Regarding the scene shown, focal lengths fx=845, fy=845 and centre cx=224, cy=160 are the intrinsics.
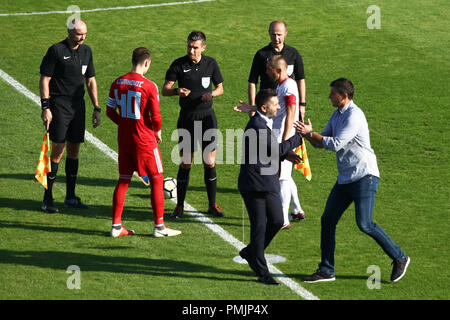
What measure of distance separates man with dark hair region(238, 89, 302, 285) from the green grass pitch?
0.50 meters

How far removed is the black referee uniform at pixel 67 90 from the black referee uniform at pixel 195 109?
126cm

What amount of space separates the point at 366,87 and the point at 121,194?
8.53m

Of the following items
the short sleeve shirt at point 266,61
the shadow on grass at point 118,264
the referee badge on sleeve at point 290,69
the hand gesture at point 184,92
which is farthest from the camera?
the referee badge on sleeve at point 290,69

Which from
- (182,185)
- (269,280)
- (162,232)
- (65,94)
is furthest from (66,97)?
(269,280)

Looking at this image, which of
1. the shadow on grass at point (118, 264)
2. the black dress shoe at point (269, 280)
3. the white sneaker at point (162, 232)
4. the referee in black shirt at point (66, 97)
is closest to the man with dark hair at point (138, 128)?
the white sneaker at point (162, 232)

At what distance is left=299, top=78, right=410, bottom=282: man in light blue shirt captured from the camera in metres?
9.27

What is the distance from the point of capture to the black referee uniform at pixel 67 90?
37.8ft

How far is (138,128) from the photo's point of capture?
1041 centimetres

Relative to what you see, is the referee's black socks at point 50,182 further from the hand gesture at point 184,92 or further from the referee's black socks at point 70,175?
the hand gesture at point 184,92

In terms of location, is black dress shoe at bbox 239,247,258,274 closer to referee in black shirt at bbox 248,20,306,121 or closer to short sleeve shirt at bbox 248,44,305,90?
referee in black shirt at bbox 248,20,306,121

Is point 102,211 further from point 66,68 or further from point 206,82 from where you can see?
point 206,82

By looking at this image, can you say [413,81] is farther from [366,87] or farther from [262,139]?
[262,139]

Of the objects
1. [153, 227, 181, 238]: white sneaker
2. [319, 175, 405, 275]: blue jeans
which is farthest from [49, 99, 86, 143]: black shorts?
[319, 175, 405, 275]: blue jeans

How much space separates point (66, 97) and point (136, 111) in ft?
5.69
